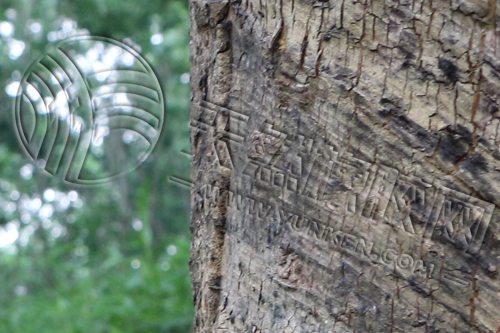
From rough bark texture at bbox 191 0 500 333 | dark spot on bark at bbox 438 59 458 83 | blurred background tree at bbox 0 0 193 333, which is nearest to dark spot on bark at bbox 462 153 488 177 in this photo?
rough bark texture at bbox 191 0 500 333

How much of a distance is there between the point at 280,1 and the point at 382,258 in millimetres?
536

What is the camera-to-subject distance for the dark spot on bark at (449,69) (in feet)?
3.23

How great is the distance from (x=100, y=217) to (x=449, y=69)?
1154 cm

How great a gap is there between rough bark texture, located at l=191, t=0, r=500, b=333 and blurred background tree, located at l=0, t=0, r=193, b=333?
0.98 metres

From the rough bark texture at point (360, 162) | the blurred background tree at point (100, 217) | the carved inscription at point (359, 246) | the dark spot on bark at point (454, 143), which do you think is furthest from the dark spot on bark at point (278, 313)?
the blurred background tree at point (100, 217)

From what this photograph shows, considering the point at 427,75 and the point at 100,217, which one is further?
the point at 100,217

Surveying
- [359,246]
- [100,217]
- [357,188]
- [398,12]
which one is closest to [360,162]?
[357,188]

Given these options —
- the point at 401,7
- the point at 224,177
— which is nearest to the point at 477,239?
the point at 401,7

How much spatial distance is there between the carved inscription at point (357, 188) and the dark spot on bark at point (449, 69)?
180mm

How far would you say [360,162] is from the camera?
108cm

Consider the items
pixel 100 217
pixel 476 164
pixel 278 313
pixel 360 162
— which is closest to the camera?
pixel 476 164

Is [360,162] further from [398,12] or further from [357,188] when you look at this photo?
[398,12]

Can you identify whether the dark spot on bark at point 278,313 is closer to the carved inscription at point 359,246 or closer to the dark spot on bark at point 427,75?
the carved inscription at point 359,246

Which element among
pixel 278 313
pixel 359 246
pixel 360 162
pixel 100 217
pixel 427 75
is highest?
pixel 100 217
